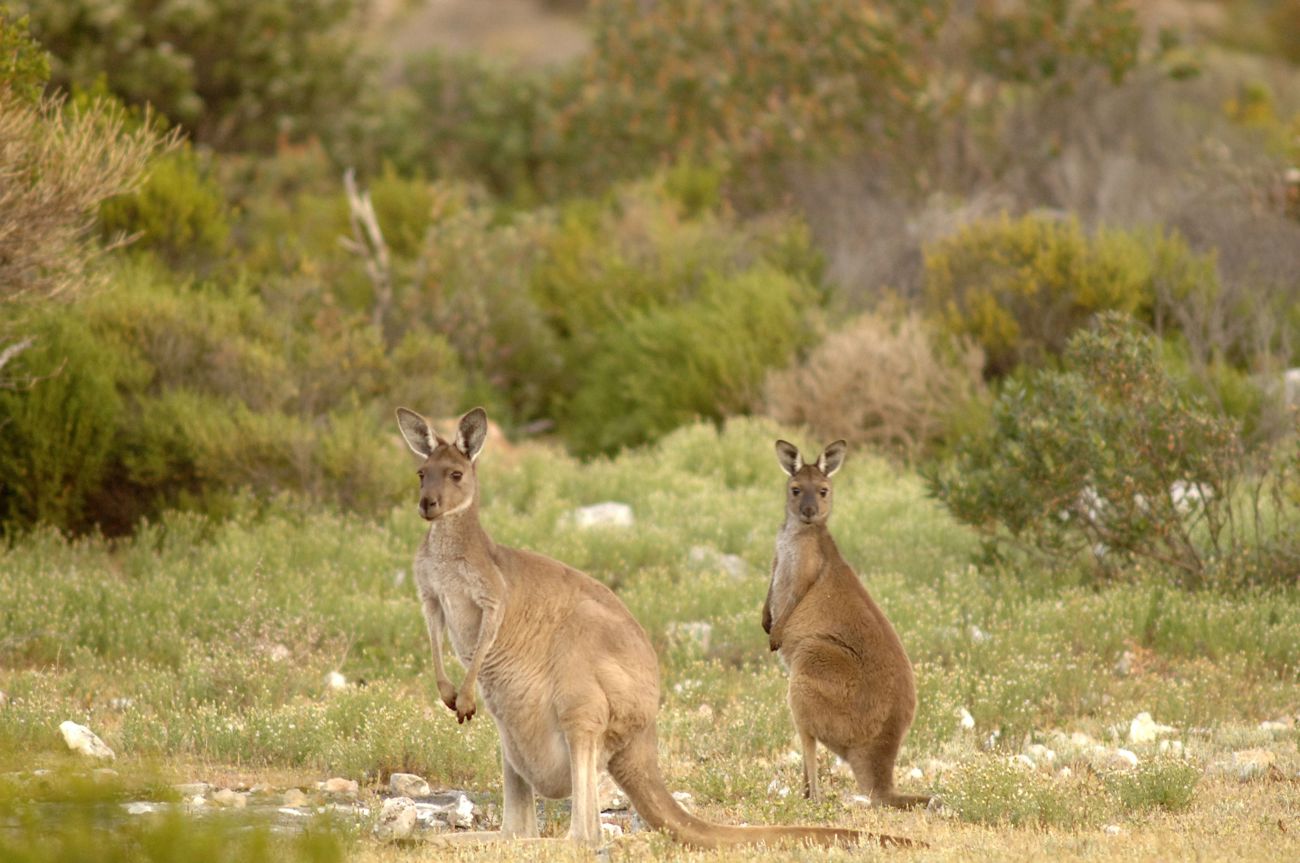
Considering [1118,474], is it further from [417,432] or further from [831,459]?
[417,432]

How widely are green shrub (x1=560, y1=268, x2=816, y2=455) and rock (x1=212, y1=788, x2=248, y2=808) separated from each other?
9.71 metres

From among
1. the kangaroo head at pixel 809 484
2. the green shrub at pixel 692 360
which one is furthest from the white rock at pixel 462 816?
the green shrub at pixel 692 360

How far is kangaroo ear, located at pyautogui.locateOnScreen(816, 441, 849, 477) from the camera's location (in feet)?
27.5

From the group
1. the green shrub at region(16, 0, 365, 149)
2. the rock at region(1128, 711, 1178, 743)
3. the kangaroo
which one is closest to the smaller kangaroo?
the kangaroo

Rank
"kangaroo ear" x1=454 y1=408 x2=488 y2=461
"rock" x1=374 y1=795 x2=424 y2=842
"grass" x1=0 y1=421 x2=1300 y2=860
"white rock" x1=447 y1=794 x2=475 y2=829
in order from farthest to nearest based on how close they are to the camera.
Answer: "white rock" x1=447 y1=794 x2=475 y2=829
"grass" x1=0 y1=421 x2=1300 y2=860
"rock" x1=374 y1=795 x2=424 y2=842
"kangaroo ear" x1=454 y1=408 x2=488 y2=461

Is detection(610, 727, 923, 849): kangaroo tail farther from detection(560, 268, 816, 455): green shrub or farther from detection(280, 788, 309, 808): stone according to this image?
detection(560, 268, 816, 455): green shrub

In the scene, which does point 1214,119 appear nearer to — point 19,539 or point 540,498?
point 540,498

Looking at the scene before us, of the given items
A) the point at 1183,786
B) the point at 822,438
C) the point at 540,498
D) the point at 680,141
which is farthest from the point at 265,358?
the point at 680,141

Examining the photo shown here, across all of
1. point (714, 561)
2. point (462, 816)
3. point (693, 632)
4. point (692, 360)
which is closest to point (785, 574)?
point (462, 816)

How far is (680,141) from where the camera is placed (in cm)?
2681

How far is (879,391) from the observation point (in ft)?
51.8

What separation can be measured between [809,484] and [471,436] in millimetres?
2197

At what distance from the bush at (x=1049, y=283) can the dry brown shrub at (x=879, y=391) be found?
73 cm

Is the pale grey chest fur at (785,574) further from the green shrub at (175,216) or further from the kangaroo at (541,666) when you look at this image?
the green shrub at (175,216)
